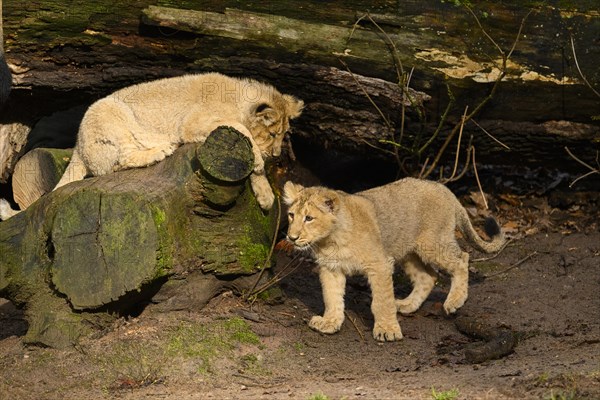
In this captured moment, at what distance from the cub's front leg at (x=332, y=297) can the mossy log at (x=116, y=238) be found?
113 centimetres

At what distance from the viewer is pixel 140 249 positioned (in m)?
7.32

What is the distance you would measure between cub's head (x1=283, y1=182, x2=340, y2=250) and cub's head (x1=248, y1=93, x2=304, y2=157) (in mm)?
907

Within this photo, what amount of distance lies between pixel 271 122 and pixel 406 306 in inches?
92.9

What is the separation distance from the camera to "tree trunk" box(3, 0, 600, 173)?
31.7ft

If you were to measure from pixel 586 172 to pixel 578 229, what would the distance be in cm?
76

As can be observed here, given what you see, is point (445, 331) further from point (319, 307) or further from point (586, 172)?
point (586, 172)

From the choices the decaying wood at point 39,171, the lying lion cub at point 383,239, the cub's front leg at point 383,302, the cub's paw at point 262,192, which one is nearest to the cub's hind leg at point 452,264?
the lying lion cub at point 383,239

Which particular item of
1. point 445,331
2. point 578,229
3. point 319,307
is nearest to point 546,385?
point 445,331

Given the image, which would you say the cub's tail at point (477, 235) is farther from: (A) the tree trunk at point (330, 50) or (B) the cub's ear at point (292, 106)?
(B) the cub's ear at point (292, 106)

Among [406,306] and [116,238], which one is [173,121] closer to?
[116,238]

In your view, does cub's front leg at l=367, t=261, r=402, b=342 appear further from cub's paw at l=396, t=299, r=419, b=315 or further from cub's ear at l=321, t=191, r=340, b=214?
cub's paw at l=396, t=299, r=419, b=315

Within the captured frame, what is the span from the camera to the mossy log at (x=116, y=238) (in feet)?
24.0

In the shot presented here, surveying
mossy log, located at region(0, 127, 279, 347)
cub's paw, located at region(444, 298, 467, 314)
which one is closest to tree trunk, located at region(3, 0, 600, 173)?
mossy log, located at region(0, 127, 279, 347)

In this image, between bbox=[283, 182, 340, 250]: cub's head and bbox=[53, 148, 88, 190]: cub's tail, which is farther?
bbox=[53, 148, 88, 190]: cub's tail
